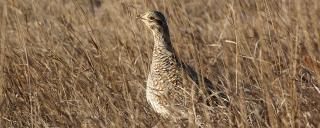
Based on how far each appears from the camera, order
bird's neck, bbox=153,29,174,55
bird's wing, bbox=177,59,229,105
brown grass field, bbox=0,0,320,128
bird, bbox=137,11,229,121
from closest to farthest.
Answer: brown grass field, bbox=0,0,320,128 < bird's wing, bbox=177,59,229,105 < bird, bbox=137,11,229,121 < bird's neck, bbox=153,29,174,55

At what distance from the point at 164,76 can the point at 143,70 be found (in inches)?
28.1

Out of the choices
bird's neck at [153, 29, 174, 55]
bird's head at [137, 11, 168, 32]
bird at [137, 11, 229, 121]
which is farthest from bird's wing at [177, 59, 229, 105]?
bird's head at [137, 11, 168, 32]

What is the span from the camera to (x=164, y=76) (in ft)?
14.9

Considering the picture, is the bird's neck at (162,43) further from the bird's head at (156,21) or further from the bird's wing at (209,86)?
the bird's wing at (209,86)

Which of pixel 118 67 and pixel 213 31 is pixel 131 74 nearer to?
pixel 118 67

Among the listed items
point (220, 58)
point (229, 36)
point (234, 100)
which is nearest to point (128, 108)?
point (234, 100)

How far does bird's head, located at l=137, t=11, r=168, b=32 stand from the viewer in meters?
4.87

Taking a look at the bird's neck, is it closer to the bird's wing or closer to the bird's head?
the bird's head

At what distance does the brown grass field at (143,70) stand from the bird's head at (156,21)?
0.10m

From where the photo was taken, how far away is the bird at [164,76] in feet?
14.3

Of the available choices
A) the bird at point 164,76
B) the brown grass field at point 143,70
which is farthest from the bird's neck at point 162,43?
the brown grass field at point 143,70

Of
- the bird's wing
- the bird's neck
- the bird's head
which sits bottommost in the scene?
the bird's wing

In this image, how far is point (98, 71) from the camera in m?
4.99

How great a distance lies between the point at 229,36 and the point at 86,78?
168 cm
